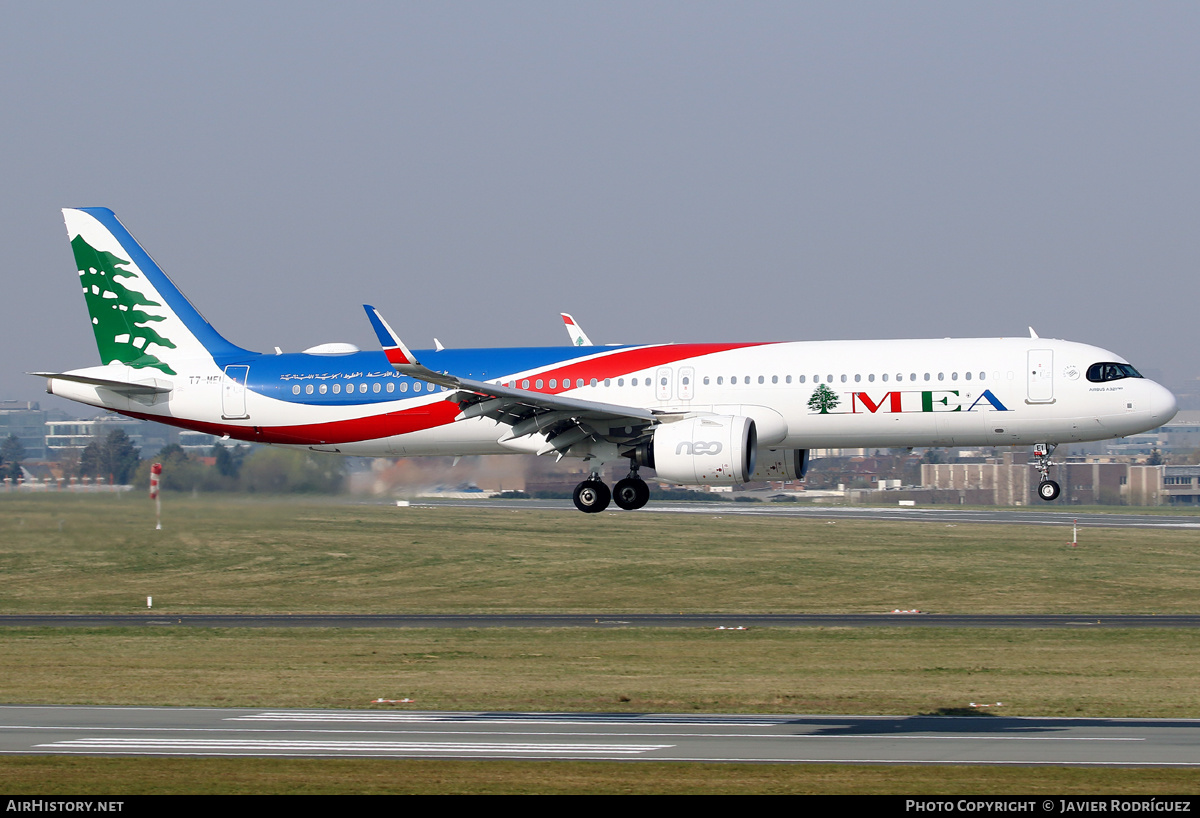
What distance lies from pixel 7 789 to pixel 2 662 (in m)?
27.8

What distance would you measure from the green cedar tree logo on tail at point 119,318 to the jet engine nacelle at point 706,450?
55.7ft

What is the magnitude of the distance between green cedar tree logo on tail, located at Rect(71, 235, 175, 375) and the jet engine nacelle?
16969 mm

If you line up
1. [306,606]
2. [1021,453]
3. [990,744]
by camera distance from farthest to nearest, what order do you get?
[1021,453]
[306,606]
[990,744]

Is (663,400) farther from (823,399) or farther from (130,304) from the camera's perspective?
(130,304)

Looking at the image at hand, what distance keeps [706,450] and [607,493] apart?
426 centimetres

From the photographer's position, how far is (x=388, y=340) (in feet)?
120

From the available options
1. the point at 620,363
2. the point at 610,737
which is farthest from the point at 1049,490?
the point at 610,737

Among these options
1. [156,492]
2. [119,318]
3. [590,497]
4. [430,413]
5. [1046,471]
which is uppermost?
[119,318]

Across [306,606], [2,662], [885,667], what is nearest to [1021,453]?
[306,606]

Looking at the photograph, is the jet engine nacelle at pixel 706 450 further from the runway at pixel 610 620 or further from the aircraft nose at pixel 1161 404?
the runway at pixel 610 620

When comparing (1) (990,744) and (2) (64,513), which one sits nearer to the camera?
(1) (990,744)

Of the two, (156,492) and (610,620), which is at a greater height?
(156,492)
